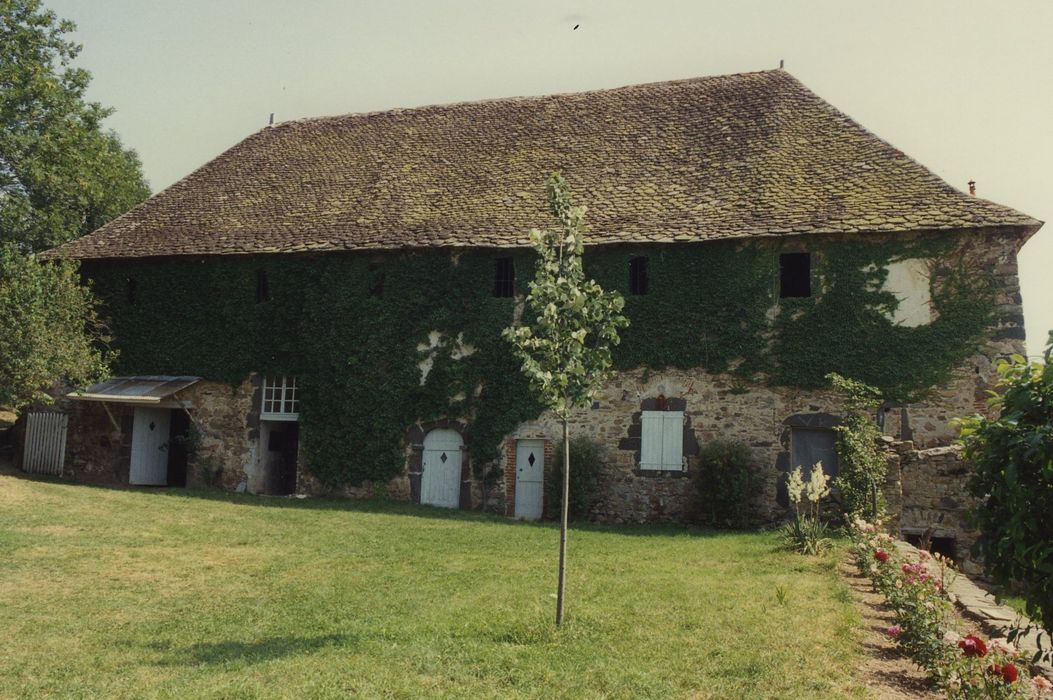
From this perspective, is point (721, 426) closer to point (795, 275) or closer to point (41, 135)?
point (795, 275)

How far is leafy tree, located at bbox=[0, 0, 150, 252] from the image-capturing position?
76.5 ft

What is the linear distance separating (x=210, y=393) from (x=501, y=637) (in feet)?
47.7

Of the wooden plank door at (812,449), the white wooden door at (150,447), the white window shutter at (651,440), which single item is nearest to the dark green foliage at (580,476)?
the white window shutter at (651,440)

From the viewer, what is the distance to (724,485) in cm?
1520

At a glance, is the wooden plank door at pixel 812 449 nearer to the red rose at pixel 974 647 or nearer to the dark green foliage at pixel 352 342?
the dark green foliage at pixel 352 342

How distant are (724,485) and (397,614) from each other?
349 inches

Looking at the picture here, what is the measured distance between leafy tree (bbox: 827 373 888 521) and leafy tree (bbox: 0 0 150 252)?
23.5 meters

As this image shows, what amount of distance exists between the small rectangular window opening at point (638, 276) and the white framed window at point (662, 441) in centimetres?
268

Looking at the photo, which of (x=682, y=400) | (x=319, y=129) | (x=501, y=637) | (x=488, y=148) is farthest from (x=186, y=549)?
(x=319, y=129)

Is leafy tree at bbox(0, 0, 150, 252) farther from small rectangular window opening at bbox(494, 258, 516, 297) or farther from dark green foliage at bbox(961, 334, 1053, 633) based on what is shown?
dark green foliage at bbox(961, 334, 1053, 633)

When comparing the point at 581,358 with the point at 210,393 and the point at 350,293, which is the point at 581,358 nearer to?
the point at 350,293

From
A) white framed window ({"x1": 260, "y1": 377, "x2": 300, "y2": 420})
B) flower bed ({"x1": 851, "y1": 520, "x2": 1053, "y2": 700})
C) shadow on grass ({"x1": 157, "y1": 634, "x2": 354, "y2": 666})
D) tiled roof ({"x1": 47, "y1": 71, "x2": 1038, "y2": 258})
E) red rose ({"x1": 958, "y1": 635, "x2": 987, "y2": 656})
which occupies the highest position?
tiled roof ({"x1": 47, "y1": 71, "x2": 1038, "y2": 258})

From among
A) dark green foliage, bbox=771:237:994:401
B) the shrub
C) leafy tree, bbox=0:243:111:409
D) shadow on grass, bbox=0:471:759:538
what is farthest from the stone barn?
the shrub

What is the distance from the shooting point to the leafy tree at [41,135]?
23.3 meters
